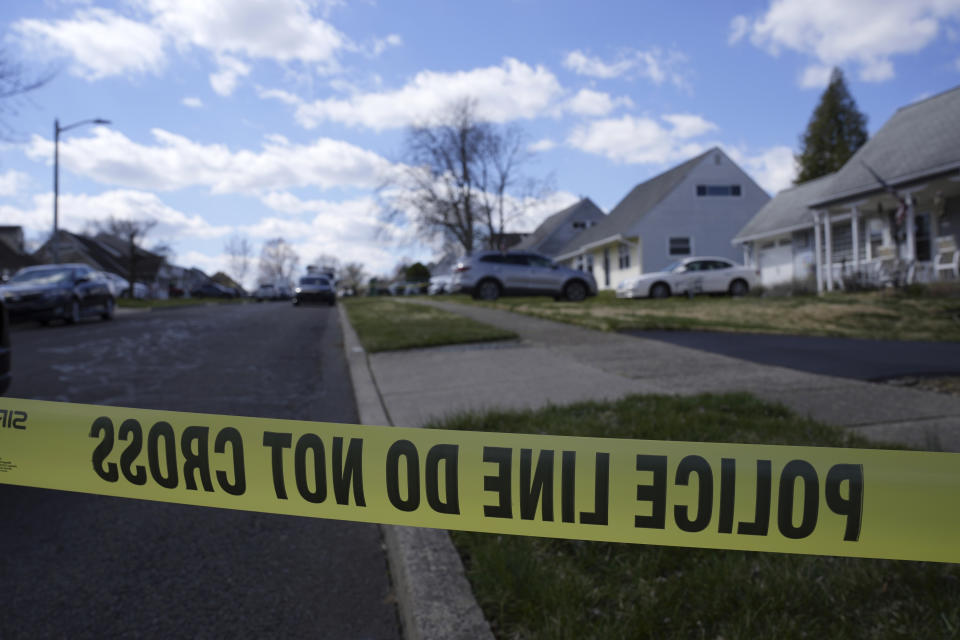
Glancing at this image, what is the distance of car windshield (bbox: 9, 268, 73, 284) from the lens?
1647 centimetres

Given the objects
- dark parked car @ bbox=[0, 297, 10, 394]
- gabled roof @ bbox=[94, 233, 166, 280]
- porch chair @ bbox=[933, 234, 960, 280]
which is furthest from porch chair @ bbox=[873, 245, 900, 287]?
gabled roof @ bbox=[94, 233, 166, 280]

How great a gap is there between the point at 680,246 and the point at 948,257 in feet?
48.0

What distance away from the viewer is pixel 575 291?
20500 mm

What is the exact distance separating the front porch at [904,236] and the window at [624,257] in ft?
40.4

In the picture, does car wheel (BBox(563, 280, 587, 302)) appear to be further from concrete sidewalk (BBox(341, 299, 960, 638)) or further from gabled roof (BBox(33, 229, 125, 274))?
gabled roof (BBox(33, 229, 125, 274))

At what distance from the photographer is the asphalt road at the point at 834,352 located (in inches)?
280

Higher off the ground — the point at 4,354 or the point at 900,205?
the point at 900,205

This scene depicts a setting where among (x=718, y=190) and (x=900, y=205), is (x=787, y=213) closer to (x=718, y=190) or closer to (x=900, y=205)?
(x=718, y=190)

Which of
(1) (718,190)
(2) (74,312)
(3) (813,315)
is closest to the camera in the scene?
(3) (813,315)

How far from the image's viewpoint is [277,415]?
19.0 ft

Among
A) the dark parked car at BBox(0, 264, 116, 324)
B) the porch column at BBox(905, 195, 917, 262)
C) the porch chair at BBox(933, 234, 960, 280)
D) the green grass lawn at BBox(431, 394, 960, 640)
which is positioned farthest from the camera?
the porch column at BBox(905, 195, 917, 262)

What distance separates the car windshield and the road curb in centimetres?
1641

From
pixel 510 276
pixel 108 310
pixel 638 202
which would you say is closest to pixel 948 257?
pixel 510 276

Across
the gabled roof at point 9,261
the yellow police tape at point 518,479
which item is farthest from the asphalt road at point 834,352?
the gabled roof at point 9,261
